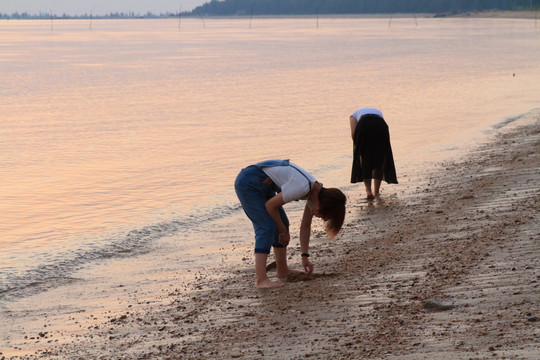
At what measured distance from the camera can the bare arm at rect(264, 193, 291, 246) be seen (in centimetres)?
550

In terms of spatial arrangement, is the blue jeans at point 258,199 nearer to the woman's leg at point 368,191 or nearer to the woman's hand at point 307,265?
the woman's hand at point 307,265

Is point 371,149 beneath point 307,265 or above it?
above

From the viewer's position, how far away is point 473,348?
4066 millimetres

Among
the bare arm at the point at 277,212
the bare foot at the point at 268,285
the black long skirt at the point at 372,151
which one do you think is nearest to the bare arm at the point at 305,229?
the bare arm at the point at 277,212

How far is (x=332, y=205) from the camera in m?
5.44

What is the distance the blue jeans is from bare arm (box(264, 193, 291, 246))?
0.06m

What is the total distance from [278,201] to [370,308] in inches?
40.3

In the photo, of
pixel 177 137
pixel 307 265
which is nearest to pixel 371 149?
pixel 307 265

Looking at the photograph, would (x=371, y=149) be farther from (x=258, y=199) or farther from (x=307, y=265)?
(x=258, y=199)

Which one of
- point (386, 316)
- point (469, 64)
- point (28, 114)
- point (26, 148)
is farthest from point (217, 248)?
point (469, 64)

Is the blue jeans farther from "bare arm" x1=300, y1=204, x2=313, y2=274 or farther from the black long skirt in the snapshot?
the black long skirt

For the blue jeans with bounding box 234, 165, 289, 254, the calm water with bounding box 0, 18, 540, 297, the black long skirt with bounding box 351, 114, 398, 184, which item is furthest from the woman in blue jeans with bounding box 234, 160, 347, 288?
the black long skirt with bounding box 351, 114, 398, 184

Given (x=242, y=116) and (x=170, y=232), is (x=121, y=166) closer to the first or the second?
(x=170, y=232)

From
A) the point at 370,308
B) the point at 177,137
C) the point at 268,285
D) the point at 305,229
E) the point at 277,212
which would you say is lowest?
the point at 177,137
